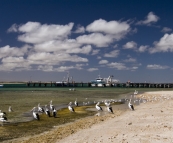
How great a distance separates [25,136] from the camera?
1859 centimetres

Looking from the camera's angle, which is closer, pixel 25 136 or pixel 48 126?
pixel 25 136

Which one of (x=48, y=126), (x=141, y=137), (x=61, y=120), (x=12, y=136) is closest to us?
(x=141, y=137)

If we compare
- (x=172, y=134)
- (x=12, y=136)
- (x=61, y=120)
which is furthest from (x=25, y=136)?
(x=172, y=134)

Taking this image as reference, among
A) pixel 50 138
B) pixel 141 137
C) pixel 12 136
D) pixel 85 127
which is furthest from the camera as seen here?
pixel 85 127

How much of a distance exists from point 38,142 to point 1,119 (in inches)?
351

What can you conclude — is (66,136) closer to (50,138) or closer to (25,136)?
(50,138)

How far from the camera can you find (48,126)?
74.9 ft

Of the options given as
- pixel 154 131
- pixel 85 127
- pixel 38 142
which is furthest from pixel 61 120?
pixel 154 131

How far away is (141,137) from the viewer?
15.2 metres

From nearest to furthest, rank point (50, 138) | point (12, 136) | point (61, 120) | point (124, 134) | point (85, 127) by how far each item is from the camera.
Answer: point (124, 134), point (50, 138), point (12, 136), point (85, 127), point (61, 120)

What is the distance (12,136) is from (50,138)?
10.1ft

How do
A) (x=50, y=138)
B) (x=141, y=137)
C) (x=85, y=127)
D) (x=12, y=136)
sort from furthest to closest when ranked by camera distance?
(x=85, y=127), (x=12, y=136), (x=50, y=138), (x=141, y=137)

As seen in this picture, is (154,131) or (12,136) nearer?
(154,131)

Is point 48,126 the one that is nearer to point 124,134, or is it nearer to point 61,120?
point 61,120
